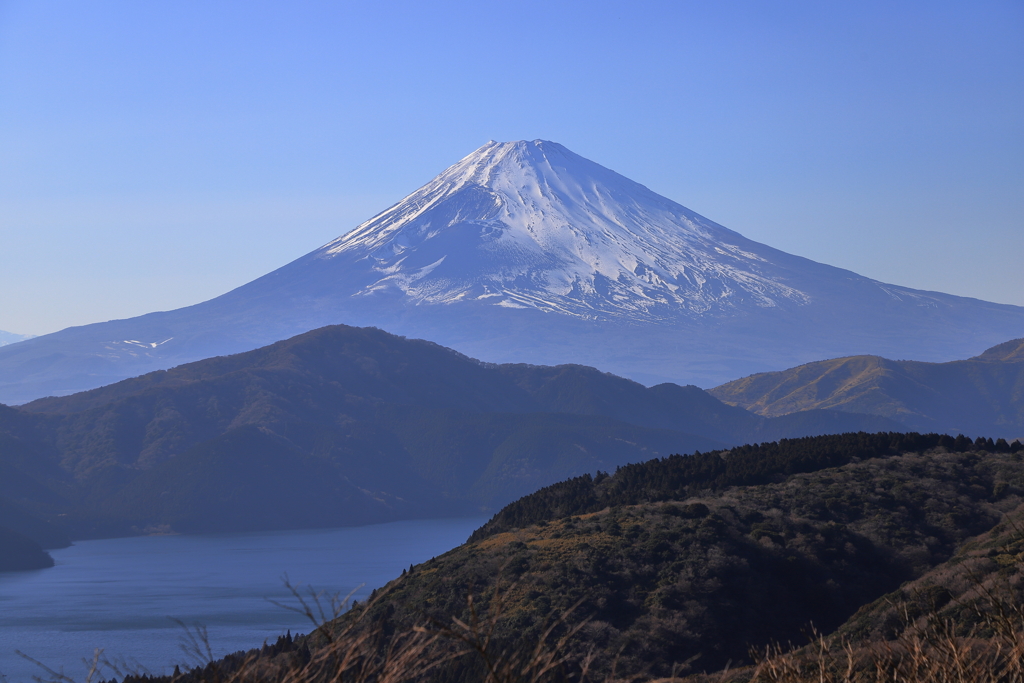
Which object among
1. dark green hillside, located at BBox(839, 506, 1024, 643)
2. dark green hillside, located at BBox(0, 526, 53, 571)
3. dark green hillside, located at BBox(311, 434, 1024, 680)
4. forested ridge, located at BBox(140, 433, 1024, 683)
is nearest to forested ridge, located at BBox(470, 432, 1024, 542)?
forested ridge, located at BBox(140, 433, 1024, 683)

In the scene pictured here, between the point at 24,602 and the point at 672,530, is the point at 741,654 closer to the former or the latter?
the point at 672,530

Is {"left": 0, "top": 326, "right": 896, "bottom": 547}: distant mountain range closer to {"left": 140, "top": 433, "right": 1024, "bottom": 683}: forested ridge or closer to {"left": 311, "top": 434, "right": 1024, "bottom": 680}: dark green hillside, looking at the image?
{"left": 140, "top": 433, "right": 1024, "bottom": 683}: forested ridge

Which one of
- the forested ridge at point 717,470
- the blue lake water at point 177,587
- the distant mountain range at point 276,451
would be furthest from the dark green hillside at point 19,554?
the forested ridge at point 717,470

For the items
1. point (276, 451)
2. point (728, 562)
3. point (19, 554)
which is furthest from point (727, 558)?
point (276, 451)

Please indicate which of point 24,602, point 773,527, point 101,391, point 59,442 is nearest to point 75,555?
point 24,602

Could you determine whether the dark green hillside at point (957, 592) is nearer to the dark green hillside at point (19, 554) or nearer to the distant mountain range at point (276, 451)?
the dark green hillside at point (19, 554)

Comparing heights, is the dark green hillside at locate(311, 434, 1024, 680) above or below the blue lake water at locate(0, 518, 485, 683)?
above
